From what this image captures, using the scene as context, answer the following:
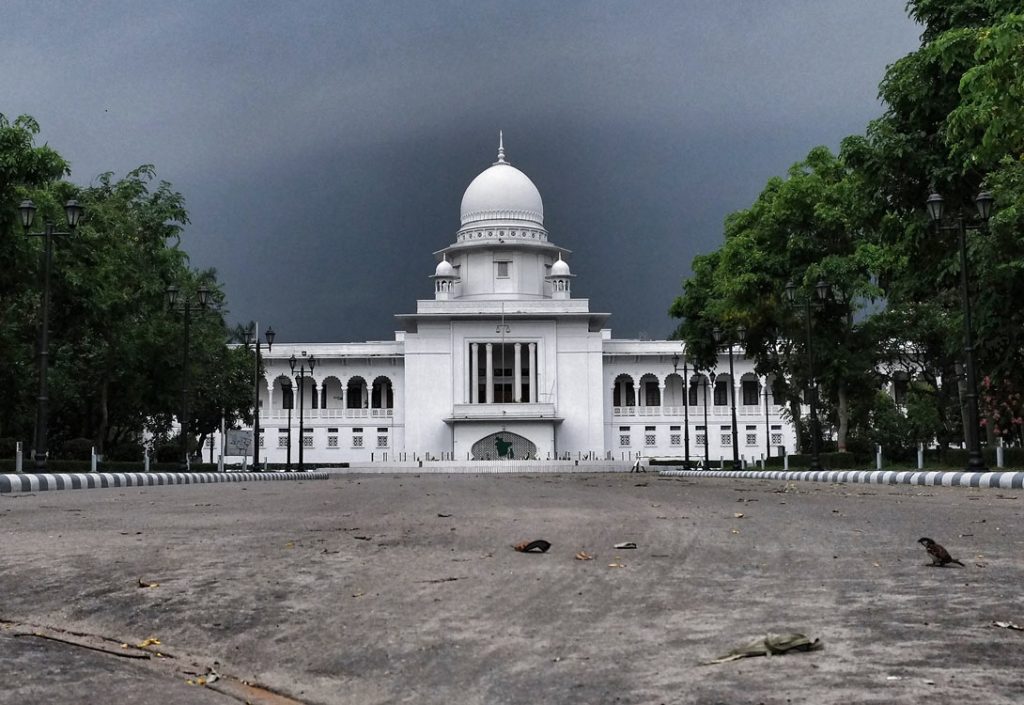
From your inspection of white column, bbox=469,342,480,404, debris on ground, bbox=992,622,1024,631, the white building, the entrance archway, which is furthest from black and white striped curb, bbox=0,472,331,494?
white column, bbox=469,342,480,404

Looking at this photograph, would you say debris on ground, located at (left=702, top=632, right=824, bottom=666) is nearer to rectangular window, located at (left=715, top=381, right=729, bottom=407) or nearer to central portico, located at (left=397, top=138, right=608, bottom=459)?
central portico, located at (left=397, top=138, right=608, bottom=459)

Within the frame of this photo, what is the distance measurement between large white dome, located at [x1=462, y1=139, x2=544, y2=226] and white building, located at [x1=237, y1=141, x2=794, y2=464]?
0.09 metres

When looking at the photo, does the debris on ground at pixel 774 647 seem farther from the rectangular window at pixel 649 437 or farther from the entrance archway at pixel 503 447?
the rectangular window at pixel 649 437

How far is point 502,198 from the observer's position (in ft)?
236

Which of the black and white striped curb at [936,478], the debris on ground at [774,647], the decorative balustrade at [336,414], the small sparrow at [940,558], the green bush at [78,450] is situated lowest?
the debris on ground at [774,647]

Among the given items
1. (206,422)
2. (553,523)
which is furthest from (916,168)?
(206,422)

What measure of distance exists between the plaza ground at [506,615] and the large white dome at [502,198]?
65.5 m

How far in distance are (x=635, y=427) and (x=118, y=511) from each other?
62.3 m

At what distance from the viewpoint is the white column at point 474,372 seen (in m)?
68.1

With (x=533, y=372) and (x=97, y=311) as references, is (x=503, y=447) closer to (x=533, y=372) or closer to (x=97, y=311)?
(x=533, y=372)

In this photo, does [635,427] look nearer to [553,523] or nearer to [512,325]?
[512,325]

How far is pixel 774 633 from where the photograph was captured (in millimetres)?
3287

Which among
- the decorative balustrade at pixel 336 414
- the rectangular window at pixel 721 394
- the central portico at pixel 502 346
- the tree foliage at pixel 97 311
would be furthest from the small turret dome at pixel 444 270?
the tree foliage at pixel 97 311

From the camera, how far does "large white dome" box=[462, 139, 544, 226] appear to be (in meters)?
71.8
